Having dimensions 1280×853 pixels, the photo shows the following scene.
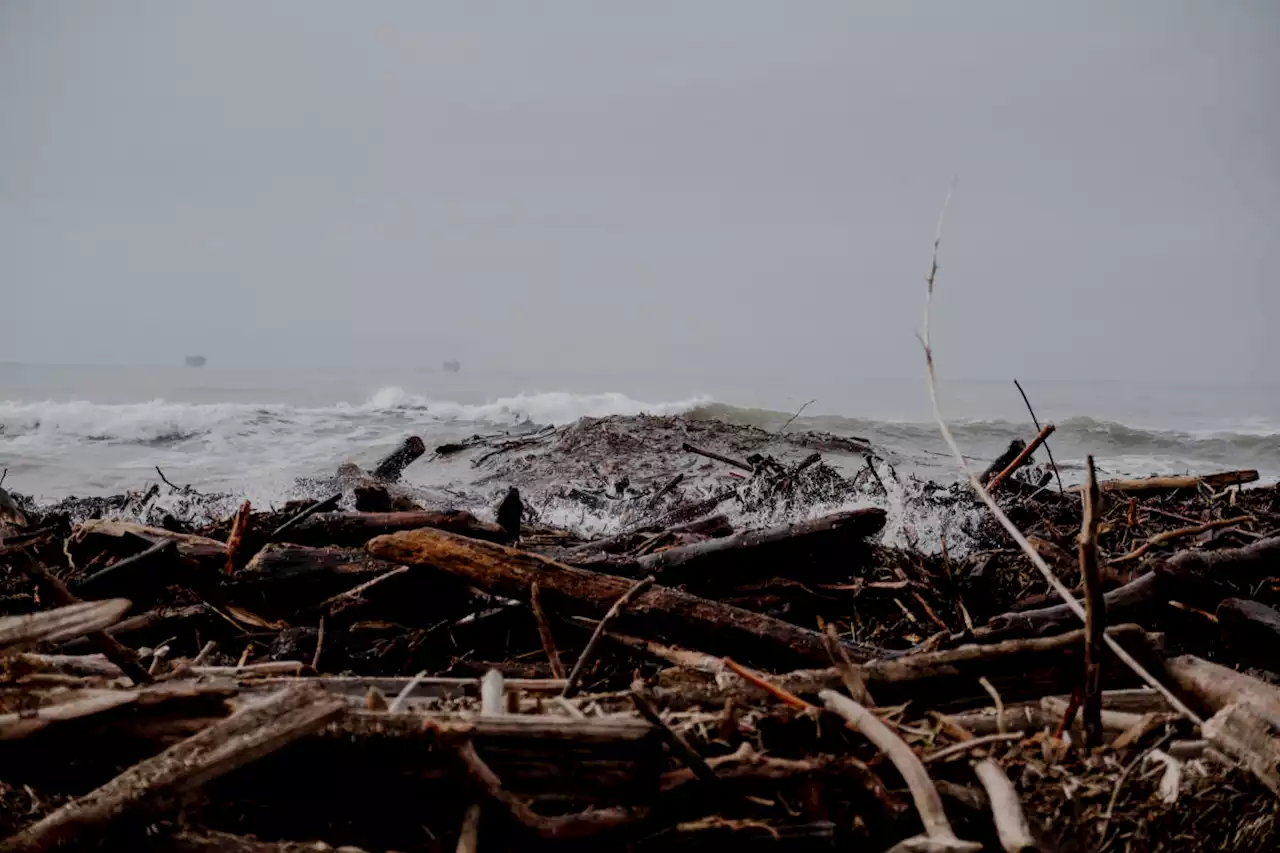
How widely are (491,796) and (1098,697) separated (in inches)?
49.6

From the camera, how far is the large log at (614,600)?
248 centimetres

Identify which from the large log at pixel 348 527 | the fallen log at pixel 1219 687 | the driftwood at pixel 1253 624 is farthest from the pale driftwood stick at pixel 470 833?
the driftwood at pixel 1253 624

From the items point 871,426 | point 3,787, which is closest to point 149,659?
point 3,787

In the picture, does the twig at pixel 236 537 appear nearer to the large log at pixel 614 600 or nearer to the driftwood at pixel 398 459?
the large log at pixel 614 600

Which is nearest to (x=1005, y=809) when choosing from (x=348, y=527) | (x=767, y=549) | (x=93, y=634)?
(x=93, y=634)

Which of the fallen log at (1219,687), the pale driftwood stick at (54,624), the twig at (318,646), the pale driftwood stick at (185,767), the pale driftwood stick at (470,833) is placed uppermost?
the pale driftwood stick at (54,624)

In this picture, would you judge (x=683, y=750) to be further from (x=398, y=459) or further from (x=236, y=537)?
(x=398, y=459)

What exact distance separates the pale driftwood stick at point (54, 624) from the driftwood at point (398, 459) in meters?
6.76

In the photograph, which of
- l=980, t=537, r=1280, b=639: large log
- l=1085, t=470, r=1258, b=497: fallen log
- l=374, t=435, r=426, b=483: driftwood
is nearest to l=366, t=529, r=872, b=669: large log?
l=980, t=537, r=1280, b=639: large log

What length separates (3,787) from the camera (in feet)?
4.82

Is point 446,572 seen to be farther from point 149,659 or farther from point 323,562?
point 149,659

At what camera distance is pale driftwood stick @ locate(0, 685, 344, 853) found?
125 centimetres

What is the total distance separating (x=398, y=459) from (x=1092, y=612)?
8.33 m

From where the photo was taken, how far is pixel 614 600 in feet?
8.69
